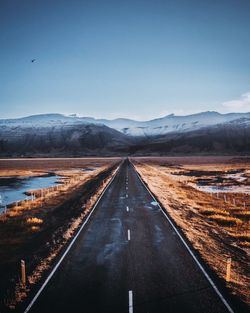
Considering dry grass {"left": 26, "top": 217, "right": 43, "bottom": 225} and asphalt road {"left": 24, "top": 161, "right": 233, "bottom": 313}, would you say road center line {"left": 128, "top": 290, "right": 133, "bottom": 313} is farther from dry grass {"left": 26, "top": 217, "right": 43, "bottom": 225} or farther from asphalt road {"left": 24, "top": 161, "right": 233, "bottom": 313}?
dry grass {"left": 26, "top": 217, "right": 43, "bottom": 225}

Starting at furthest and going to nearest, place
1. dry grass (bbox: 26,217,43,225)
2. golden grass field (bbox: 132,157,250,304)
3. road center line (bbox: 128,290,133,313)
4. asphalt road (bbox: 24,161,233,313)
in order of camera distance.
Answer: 1. dry grass (bbox: 26,217,43,225)
2. golden grass field (bbox: 132,157,250,304)
3. asphalt road (bbox: 24,161,233,313)
4. road center line (bbox: 128,290,133,313)

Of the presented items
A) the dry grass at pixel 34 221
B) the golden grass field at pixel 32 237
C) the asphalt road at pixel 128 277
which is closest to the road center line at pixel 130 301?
the asphalt road at pixel 128 277

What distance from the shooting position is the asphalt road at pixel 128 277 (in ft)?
34.5

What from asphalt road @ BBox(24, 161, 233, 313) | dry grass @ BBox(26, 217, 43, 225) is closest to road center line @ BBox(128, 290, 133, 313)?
asphalt road @ BBox(24, 161, 233, 313)

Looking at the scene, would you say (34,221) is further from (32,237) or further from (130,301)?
(130,301)

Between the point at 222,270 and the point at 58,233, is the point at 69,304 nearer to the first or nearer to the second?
the point at 222,270

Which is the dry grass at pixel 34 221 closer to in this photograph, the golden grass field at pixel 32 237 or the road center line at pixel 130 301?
the golden grass field at pixel 32 237

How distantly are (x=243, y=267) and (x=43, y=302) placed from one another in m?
9.83

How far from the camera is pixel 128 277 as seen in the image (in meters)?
12.7

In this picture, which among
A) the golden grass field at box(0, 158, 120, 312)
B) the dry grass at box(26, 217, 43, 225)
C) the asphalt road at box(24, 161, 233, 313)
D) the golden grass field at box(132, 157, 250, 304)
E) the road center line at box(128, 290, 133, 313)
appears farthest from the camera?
the dry grass at box(26, 217, 43, 225)

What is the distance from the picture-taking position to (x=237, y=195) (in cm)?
3891

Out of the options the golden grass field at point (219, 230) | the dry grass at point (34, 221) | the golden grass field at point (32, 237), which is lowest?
the golden grass field at point (219, 230)

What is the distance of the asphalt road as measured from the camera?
1052cm

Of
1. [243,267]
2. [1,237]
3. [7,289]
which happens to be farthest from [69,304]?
[1,237]
